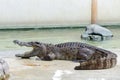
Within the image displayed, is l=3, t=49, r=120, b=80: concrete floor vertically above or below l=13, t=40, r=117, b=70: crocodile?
below

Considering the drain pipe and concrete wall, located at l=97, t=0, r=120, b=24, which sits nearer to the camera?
the drain pipe

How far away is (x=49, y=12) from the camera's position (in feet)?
32.1

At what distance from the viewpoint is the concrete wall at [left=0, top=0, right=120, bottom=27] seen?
9.69 m

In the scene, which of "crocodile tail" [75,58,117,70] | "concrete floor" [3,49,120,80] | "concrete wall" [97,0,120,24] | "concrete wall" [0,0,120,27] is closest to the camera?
"concrete floor" [3,49,120,80]

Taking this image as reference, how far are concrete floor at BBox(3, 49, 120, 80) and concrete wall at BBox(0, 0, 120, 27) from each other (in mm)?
4664

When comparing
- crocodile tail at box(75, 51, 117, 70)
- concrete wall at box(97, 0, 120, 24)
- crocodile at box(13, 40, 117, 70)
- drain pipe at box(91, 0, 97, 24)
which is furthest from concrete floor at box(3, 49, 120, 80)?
concrete wall at box(97, 0, 120, 24)

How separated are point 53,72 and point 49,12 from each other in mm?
5350

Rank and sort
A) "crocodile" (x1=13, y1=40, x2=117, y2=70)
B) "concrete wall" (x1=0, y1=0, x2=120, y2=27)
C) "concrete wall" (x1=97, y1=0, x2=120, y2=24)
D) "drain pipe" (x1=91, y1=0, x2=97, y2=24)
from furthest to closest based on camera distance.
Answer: "concrete wall" (x1=97, y1=0, x2=120, y2=24) → "drain pipe" (x1=91, y1=0, x2=97, y2=24) → "concrete wall" (x1=0, y1=0, x2=120, y2=27) → "crocodile" (x1=13, y1=40, x2=117, y2=70)

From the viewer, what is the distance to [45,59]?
17.2 feet

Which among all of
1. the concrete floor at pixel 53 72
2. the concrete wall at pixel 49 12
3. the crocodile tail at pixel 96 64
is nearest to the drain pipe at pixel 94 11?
the concrete wall at pixel 49 12

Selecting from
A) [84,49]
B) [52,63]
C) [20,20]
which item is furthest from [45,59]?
[20,20]

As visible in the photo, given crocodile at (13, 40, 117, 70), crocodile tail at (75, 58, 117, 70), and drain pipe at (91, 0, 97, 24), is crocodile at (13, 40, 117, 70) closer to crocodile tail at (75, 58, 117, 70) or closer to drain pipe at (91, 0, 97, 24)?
crocodile tail at (75, 58, 117, 70)

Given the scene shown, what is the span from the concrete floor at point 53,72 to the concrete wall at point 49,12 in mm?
4664

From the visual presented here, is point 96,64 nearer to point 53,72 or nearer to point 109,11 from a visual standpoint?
point 53,72
